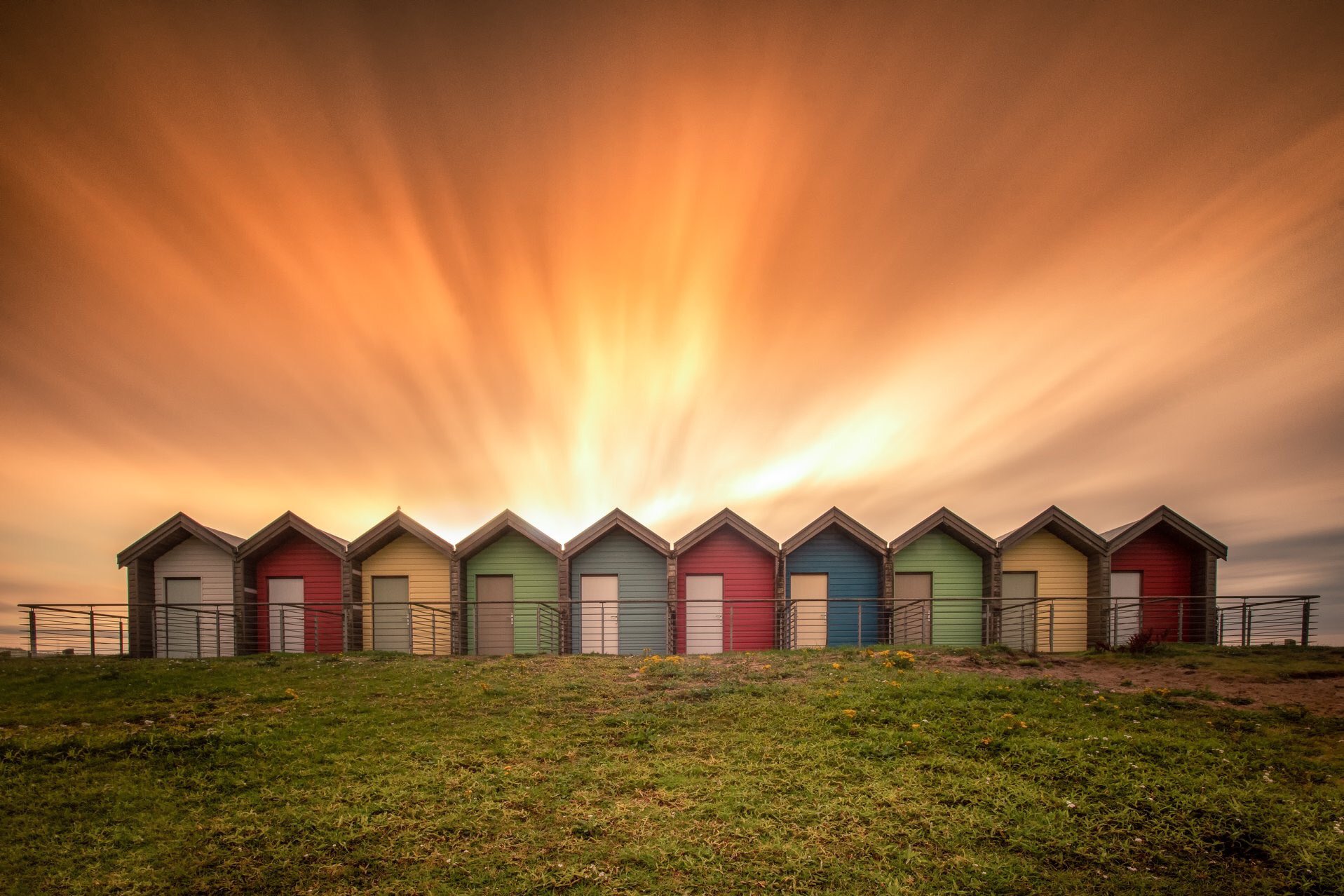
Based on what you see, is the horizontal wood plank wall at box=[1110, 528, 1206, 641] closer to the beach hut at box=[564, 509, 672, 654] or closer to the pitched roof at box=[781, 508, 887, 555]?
the pitched roof at box=[781, 508, 887, 555]

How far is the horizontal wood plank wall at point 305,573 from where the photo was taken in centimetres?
2228

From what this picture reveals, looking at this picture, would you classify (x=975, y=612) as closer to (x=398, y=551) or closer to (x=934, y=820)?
(x=934, y=820)

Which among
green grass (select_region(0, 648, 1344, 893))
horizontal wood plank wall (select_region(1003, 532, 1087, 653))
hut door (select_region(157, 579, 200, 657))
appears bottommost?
hut door (select_region(157, 579, 200, 657))

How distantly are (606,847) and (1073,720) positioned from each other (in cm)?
736

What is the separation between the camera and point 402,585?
2255cm

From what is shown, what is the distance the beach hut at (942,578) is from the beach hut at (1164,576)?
3.96 metres

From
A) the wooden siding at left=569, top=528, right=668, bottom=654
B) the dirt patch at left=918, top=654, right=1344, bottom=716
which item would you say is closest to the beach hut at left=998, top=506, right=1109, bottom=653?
the dirt patch at left=918, top=654, right=1344, bottom=716

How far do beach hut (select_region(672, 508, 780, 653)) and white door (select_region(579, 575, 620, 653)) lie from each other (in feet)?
6.84

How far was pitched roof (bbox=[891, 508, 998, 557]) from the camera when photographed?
2169 cm

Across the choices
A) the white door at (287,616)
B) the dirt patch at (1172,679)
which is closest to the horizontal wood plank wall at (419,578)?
the white door at (287,616)

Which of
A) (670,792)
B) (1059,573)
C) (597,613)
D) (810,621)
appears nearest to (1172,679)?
(1059,573)

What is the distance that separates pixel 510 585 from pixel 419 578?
3.08 metres

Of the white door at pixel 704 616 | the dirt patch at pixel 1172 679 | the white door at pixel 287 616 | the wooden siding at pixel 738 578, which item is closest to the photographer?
the dirt patch at pixel 1172 679

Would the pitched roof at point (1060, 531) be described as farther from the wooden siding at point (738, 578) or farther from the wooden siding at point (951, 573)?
the wooden siding at point (738, 578)
